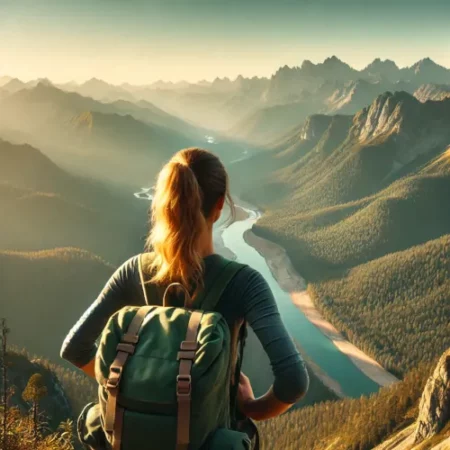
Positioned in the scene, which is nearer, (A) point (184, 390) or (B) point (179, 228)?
(A) point (184, 390)

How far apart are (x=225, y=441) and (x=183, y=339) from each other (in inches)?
40.2

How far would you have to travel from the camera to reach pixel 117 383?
179 inches

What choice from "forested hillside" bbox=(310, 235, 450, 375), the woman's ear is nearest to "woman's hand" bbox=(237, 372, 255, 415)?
the woman's ear

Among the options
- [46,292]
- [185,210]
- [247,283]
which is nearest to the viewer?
[247,283]

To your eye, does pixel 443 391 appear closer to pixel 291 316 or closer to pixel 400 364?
pixel 400 364

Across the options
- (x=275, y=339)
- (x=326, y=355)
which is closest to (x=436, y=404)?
(x=326, y=355)

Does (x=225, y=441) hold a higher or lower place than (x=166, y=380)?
lower

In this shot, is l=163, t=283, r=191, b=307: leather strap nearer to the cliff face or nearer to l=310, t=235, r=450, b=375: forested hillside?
the cliff face

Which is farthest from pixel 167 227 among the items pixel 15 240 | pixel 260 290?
pixel 15 240

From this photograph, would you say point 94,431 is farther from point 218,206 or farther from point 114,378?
point 218,206

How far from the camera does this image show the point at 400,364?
124562 millimetres

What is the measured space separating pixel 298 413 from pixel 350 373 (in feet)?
102

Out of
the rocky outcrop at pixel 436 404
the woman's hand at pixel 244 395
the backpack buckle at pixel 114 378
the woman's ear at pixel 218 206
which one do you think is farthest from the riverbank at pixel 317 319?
the backpack buckle at pixel 114 378

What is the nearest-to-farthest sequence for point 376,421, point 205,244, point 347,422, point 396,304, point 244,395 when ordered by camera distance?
point 205,244
point 244,395
point 376,421
point 347,422
point 396,304
